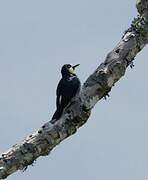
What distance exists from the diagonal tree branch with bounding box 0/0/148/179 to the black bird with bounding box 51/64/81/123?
0.15 metres

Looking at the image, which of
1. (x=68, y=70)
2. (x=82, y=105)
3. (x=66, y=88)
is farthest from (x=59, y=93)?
(x=82, y=105)

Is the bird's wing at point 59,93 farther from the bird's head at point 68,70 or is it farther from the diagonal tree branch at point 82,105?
the diagonal tree branch at point 82,105

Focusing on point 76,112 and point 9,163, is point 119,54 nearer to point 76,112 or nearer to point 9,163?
point 76,112

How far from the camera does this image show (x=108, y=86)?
9578mm

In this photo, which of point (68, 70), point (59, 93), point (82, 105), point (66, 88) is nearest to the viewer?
point (82, 105)

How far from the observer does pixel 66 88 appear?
11.1 metres

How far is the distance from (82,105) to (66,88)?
154 centimetres

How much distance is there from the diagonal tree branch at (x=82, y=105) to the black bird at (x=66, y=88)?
0.49 feet

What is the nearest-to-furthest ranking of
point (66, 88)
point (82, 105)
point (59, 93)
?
point (82, 105), point (66, 88), point (59, 93)

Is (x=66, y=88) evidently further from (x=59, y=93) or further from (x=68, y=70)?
(x=68, y=70)

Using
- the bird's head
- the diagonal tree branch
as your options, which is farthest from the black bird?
the diagonal tree branch

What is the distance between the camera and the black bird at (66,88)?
32.0 ft

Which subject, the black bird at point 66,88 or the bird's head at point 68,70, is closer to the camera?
the black bird at point 66,88

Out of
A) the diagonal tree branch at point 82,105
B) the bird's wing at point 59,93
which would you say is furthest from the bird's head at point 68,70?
the diagonal tree branch at point 82,105
